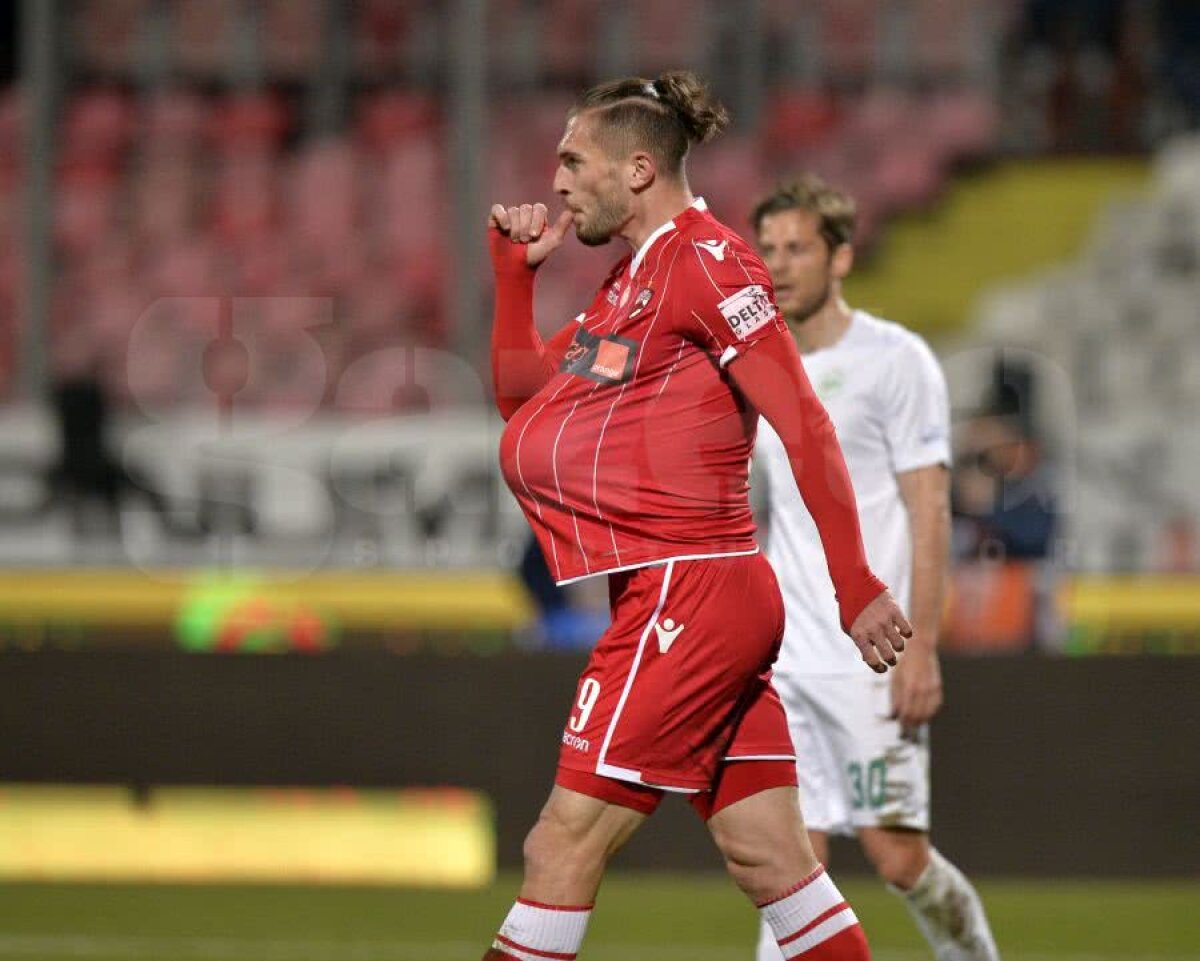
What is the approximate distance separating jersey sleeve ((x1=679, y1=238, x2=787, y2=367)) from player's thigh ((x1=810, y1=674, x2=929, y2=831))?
1381 mm

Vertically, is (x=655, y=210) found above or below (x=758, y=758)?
above

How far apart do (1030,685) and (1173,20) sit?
8.50 metres

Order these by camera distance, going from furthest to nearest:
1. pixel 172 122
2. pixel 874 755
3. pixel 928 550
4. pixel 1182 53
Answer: pixel 172 122 → pixel 1182 53 → pixel 874 755 → pixel 928 550

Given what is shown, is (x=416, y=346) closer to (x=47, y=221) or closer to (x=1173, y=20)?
(x=47, y=221)

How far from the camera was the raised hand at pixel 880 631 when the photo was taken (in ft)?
12.0

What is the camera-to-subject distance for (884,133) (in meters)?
15.3

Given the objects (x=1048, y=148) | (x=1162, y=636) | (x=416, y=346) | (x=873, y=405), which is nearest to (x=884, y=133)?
(x=1048, y=148)

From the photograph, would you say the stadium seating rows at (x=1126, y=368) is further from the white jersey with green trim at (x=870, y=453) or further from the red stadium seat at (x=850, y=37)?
the white jersey with green trim at (x=870, y=453)

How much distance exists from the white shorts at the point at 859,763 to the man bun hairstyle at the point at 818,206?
1015 millimetres

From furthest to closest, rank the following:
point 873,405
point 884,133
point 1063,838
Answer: point 884,133
point 1063,838
point 873,405

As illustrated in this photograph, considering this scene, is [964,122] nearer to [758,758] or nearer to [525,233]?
[525,233]

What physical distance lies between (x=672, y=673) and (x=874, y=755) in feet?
4.09

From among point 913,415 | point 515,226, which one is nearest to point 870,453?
point 913,415

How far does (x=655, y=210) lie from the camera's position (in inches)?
156
